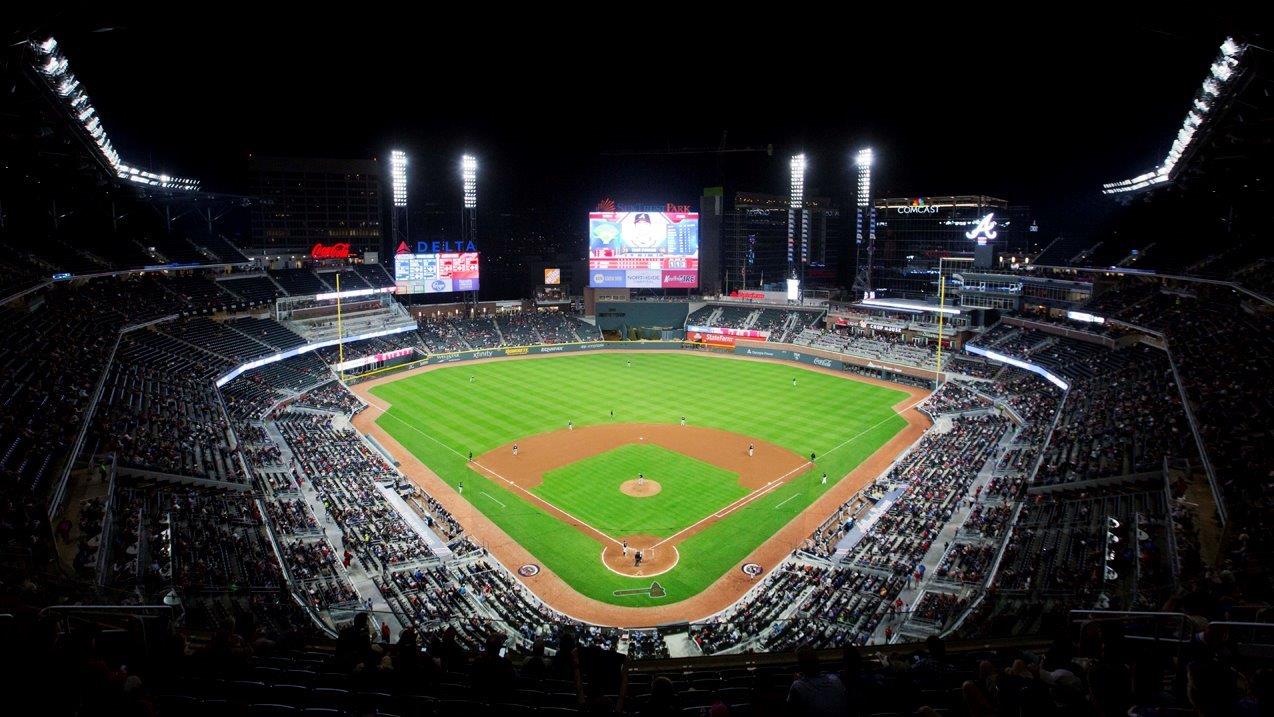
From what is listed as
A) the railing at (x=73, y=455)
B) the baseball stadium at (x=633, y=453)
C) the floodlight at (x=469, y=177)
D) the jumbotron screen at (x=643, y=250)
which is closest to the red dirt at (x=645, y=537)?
the baseball stadium at (x=633, y=453)

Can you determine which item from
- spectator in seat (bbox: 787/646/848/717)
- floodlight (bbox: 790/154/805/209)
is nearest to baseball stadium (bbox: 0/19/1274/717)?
spectator in seat (bbox: 787/646/848/717)

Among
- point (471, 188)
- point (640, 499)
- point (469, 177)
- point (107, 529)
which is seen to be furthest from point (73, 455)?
point (471, 188)

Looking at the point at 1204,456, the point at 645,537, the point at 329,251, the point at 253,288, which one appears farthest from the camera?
the point at 329,251

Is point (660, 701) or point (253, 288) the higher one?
point (253, 288)

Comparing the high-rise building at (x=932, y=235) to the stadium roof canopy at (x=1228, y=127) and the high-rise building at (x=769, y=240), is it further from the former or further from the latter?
the stadium roof canopy at (x=1228, y=127)

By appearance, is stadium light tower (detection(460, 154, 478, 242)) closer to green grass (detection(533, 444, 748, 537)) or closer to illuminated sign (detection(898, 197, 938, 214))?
green grass (detection(533, 444, 748, 537))

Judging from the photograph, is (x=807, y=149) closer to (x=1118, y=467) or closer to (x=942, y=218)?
(x=942, y=218)

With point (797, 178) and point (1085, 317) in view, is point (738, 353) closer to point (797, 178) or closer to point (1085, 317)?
point (1085, 317)
